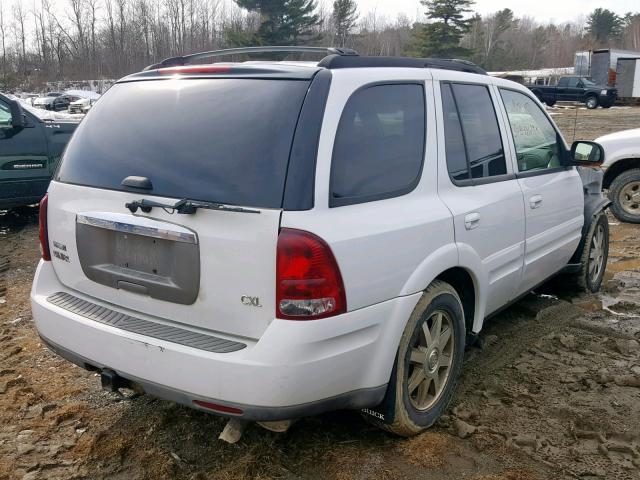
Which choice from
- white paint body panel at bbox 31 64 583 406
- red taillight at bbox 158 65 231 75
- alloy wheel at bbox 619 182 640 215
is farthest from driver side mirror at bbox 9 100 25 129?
alloy wheel at bbox 619 182 640 215

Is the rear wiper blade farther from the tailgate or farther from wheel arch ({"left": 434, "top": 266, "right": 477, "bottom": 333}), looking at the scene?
wheel arch ({"left": 434, "top": 266, "right": 477, "bottom": 333})

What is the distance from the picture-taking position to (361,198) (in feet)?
8.56

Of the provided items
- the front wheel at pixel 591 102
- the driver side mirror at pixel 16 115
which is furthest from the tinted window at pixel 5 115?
the front wheel at pixel 591 102

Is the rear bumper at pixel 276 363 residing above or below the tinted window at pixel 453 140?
below

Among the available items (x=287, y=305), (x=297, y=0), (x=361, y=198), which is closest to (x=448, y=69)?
(x=361, y=198)

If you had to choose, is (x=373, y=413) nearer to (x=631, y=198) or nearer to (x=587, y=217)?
(x=587, y=217)

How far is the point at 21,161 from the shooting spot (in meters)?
7.46

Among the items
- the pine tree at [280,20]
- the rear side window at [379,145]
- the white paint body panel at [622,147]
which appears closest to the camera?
the rear side window at [379,145]

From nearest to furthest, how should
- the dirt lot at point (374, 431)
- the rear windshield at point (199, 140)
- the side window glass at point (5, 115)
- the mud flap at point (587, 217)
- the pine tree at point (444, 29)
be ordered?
1. the rear windshield at point (199, 140)
2. the dirt lot at point (374, 431)
3. the mud flap at point (587, 217)
4. the side window glass at point (5, 115)
5. the pine tree at point (444, 29)

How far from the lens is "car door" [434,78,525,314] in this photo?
3184 mm

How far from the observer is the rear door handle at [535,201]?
12.9 ft

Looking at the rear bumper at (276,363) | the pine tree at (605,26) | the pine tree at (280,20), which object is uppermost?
the pine tree at (605,26)

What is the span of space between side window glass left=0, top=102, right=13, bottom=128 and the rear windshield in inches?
212

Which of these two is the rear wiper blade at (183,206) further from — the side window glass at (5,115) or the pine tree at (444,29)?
the pine tree at (444,29)
